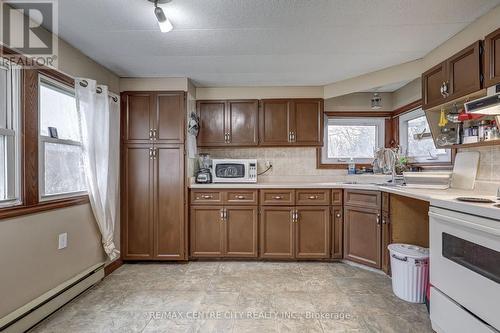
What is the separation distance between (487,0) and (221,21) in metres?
1.73

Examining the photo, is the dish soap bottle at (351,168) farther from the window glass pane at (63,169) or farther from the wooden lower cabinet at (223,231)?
the window glass pane at (63,169)

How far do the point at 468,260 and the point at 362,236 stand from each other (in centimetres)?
138

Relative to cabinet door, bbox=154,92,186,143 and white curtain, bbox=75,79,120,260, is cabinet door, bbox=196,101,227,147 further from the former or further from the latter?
white curtain, bbox=75,79,120,260

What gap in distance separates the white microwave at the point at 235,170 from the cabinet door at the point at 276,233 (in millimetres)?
459

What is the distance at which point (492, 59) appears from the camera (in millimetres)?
1688

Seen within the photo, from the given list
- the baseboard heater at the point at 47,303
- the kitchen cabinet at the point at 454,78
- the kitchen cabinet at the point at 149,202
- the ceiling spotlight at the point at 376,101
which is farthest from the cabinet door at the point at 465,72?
the baseboard heater at the point at 47,303

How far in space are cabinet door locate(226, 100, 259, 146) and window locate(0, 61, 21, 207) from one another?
2059 mm

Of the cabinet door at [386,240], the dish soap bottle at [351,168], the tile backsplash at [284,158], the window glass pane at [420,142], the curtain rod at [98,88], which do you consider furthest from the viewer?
the tile backsplash at [284,158]

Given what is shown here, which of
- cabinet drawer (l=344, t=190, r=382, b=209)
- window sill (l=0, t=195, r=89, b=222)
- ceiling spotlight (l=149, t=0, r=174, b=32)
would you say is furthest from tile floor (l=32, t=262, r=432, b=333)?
ceiling spotlight (l=149, t=0, r=174, b=32)

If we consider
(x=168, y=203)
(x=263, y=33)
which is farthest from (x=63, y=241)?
(x=263, y=33)

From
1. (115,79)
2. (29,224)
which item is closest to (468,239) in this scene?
(29,224)

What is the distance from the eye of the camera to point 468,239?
1452 millimetres

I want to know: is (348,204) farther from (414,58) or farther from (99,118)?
(99,118)

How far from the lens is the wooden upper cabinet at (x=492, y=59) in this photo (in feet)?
5.41
